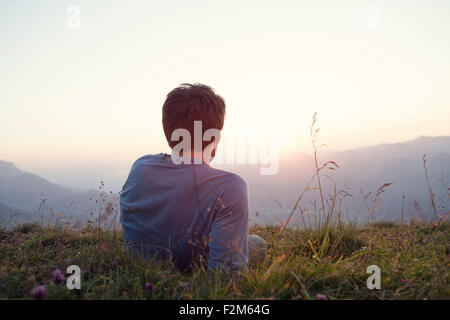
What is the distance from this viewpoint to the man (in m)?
2.13

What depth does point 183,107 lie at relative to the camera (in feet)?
7.50

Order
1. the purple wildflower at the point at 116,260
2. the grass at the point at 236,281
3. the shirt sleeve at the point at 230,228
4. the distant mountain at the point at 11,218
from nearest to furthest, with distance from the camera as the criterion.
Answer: the grass at the point at 236,281
the shirt sleeve at the point at 230,228
the purple wildflower at the point at 116,260
the distant mountain at the point at 11,218

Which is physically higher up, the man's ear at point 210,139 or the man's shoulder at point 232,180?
the man's ear at point 210,139

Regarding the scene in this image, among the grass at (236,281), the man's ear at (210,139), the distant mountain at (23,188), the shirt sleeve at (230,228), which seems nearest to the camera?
the grass at (236,281)

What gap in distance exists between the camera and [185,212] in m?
2.29

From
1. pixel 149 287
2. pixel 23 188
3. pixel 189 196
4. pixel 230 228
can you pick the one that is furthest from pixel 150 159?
pixel 23 188

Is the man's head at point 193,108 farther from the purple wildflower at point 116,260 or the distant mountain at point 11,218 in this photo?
the distant mountain at point 11,218

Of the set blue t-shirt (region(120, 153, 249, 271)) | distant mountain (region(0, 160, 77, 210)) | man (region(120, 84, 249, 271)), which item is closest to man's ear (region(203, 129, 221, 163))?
man (region(120, 84, 249, 271))

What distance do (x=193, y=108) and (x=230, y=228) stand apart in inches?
39.0

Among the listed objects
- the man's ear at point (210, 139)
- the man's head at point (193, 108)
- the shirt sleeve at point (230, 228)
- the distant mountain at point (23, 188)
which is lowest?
the distant mountain at point (23, 188)

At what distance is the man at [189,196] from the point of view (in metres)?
2.13

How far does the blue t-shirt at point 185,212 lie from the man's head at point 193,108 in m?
0.34

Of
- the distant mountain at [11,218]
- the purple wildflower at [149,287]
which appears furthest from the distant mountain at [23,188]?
the purple wildflower at [149,287]

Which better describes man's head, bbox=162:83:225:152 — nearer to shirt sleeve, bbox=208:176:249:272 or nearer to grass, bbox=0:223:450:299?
shirt sleeve, bbox=208:176:249:272
